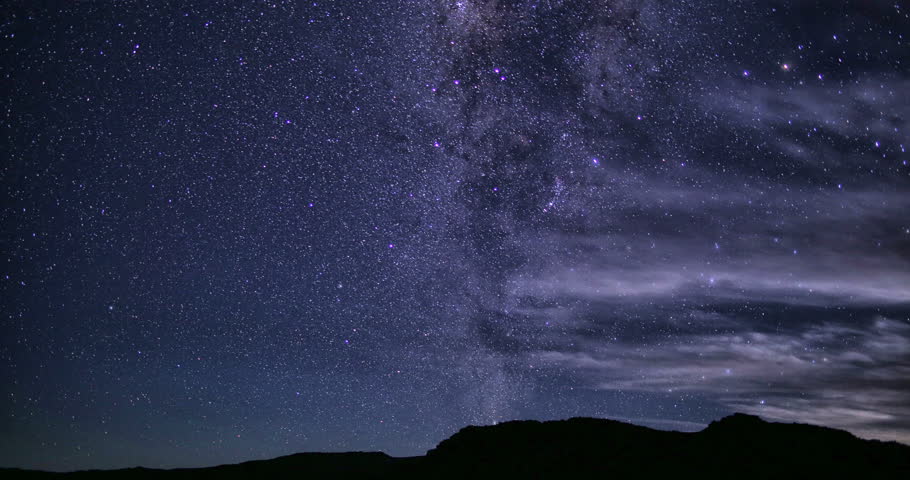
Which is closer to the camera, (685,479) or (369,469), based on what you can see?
(685,479)

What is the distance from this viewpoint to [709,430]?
12.1 m

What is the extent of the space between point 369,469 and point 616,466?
977 cm

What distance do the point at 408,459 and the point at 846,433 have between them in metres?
12.6

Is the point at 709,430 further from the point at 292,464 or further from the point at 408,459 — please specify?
the point at 292,464

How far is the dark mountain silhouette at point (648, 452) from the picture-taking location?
984 cm

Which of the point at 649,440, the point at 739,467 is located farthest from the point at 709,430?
the point at 739,467

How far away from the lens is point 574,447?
12.9 m

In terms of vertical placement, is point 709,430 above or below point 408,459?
above

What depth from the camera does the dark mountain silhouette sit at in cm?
984

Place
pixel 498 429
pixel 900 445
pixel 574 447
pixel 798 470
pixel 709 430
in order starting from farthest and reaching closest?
pixel 498 429 < pixel 574 447 < pixel 709 430 < pixel 900 445 < pixel 798 470

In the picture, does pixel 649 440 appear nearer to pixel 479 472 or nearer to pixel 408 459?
pixel 479 472

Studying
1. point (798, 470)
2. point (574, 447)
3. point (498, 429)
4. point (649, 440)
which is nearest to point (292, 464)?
point (498, 429)

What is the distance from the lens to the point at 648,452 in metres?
11.5

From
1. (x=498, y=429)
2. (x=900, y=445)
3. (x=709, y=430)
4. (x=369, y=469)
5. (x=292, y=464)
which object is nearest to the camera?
(x=900, y=445)
